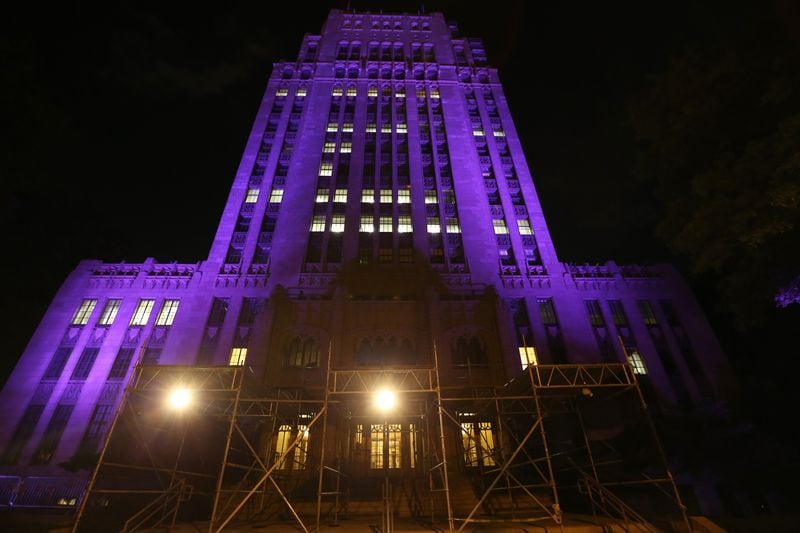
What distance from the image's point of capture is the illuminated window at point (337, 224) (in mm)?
34022

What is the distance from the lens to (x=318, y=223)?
34.6 m

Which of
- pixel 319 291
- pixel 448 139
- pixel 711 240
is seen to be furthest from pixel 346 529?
pixel 448 139

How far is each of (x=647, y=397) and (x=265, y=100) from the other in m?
49.8

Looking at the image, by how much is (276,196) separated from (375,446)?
82.1 ft

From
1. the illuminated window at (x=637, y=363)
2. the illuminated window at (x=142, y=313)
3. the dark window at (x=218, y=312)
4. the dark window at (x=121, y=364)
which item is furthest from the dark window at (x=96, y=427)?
the illuminated window at (x=637, y=363)

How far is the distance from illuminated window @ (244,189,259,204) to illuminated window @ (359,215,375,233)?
11.1 m

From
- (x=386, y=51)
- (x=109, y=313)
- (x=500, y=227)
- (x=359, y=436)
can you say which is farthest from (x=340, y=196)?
(x=386, y=51)

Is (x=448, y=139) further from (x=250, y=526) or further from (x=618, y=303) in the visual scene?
(x=250, y=526)

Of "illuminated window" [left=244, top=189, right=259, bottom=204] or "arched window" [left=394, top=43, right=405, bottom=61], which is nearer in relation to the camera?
"illuminated window" [left=244, top=189, right=259, bottom=204]

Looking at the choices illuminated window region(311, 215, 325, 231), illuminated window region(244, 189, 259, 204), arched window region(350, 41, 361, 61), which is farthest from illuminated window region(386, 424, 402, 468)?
arched window region(350, 41, 361, 61)

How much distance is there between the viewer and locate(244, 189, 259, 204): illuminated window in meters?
36.5

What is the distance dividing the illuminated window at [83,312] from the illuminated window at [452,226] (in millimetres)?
30351

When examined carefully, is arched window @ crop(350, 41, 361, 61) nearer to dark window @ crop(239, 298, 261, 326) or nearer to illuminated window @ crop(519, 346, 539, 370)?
dark window @ crop(239, 298, 261, 326)

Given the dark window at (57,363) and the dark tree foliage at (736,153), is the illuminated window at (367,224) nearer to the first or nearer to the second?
the dark tree foliage at (736,153)
